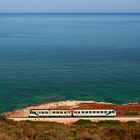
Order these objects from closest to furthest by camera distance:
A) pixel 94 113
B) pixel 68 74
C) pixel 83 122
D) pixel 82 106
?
pixel 83 122 → pixel 94 113 → pixel 82 106 → pixel 68 74

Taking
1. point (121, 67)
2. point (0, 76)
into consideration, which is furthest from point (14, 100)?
point (121, 67)

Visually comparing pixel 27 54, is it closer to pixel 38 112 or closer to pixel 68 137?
pixel 38 112

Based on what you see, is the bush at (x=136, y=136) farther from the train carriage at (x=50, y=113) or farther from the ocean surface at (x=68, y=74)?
the ocean surface at (x=68, y=74)

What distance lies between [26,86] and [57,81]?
6.88 metres

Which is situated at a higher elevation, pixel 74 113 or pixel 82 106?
pixel 82 106

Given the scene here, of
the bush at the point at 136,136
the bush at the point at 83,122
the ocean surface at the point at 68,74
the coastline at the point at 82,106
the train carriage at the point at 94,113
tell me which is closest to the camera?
the bush at the point at 136,136

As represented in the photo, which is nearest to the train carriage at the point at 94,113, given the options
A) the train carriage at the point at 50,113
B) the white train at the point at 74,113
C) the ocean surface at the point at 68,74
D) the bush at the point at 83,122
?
the white train at the point at 74,113

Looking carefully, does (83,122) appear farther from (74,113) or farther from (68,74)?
(68,74)

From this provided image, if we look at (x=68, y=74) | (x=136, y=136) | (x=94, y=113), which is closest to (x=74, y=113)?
(x=94, y=113)

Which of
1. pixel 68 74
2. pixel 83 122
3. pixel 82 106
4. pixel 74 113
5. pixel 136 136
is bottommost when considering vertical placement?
pixel 136 136

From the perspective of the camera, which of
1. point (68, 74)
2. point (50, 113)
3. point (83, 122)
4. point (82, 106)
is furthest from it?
point (68, 74)

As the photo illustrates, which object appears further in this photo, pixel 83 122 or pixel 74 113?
pixel 74 113

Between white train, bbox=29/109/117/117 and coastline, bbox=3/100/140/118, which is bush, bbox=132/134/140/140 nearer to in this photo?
white train, bbox=29/109/117/117

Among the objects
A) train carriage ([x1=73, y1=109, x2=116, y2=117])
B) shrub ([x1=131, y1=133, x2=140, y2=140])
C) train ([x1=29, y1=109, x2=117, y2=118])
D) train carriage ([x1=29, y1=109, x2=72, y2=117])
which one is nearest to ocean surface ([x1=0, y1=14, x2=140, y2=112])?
train carriage ([x1=29, y1=109, x2=72, y2=117])
